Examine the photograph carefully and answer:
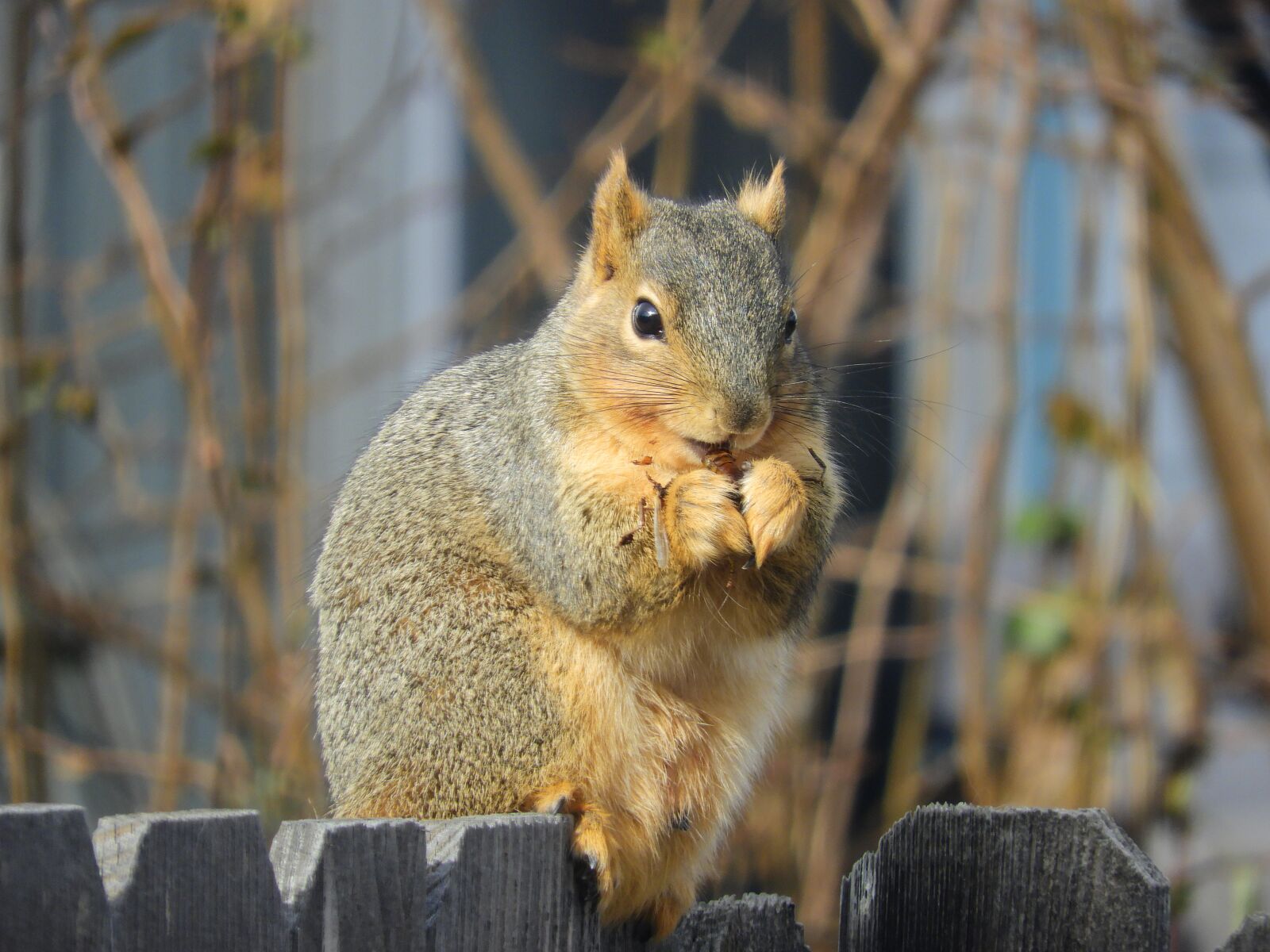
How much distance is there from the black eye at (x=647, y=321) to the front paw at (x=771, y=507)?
23cm

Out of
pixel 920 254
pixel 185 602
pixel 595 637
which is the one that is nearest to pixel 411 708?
pixel 595 637

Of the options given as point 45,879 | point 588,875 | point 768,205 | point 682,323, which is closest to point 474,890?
point 588,875

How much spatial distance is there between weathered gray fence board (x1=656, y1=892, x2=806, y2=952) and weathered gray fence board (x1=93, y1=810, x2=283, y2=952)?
42cm

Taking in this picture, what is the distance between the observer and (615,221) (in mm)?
1799

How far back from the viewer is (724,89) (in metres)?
3.28

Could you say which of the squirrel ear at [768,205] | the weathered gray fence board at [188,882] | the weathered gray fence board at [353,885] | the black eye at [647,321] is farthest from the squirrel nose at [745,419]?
the weathered gray fence board at [188,882]

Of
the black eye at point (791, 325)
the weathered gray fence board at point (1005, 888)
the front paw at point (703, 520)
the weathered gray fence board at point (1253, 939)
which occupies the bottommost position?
the weathered gray fence board at point (1005, 888)

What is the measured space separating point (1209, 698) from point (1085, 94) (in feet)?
4.33

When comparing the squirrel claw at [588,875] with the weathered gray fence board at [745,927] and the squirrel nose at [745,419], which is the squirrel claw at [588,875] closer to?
the weathered gray fence board at [745,927]

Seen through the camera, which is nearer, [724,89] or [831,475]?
[831,475]

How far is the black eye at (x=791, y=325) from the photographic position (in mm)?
1705

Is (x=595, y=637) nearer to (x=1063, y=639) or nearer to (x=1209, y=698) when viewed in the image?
(x=1063, y=639)

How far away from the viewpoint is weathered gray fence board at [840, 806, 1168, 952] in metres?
1.10

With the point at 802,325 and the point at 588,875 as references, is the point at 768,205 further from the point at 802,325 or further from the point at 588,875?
the point at 802,325
